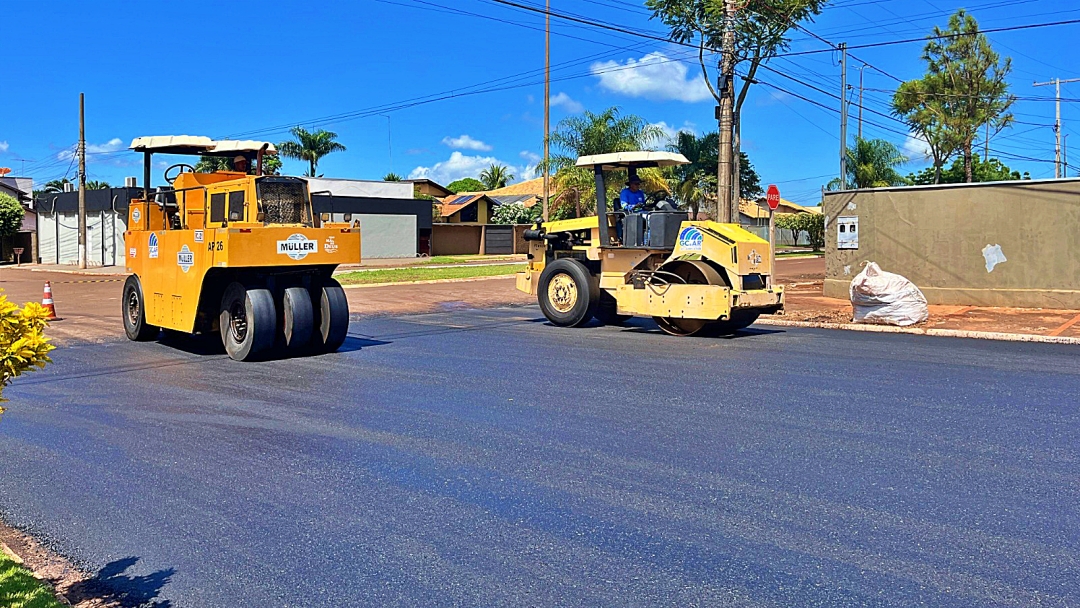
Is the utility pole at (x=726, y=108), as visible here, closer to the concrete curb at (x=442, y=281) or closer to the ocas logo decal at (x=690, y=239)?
the ocas logo decal at (x=690, y=239)

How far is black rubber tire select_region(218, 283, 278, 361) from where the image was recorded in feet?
36.0

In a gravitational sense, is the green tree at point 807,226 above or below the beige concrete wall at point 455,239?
above

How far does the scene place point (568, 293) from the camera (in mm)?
14766

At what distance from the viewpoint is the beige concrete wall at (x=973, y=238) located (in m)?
16.1

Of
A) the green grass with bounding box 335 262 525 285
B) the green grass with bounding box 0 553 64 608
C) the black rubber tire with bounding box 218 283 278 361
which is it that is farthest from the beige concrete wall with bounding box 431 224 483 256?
the green grass with bounding box 0 553 64 608

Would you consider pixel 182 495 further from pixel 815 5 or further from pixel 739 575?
pixel 815 5

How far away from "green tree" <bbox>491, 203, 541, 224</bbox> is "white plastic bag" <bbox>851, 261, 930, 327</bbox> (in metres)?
42.0

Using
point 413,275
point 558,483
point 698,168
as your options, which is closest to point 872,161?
point 698,168

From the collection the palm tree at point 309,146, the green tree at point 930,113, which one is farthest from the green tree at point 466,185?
the green tree at point 930,113

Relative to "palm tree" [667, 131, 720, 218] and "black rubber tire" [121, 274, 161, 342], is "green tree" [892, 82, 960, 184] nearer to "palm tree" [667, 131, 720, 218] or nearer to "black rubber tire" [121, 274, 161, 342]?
"palm tree" [667, 131, 720, 218]

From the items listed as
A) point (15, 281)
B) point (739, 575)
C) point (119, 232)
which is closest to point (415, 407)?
point (739, 575)

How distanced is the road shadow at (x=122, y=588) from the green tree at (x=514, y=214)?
5186cm

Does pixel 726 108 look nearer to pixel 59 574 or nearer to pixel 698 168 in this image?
pixel 59 574

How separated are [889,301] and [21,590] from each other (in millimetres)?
12808
